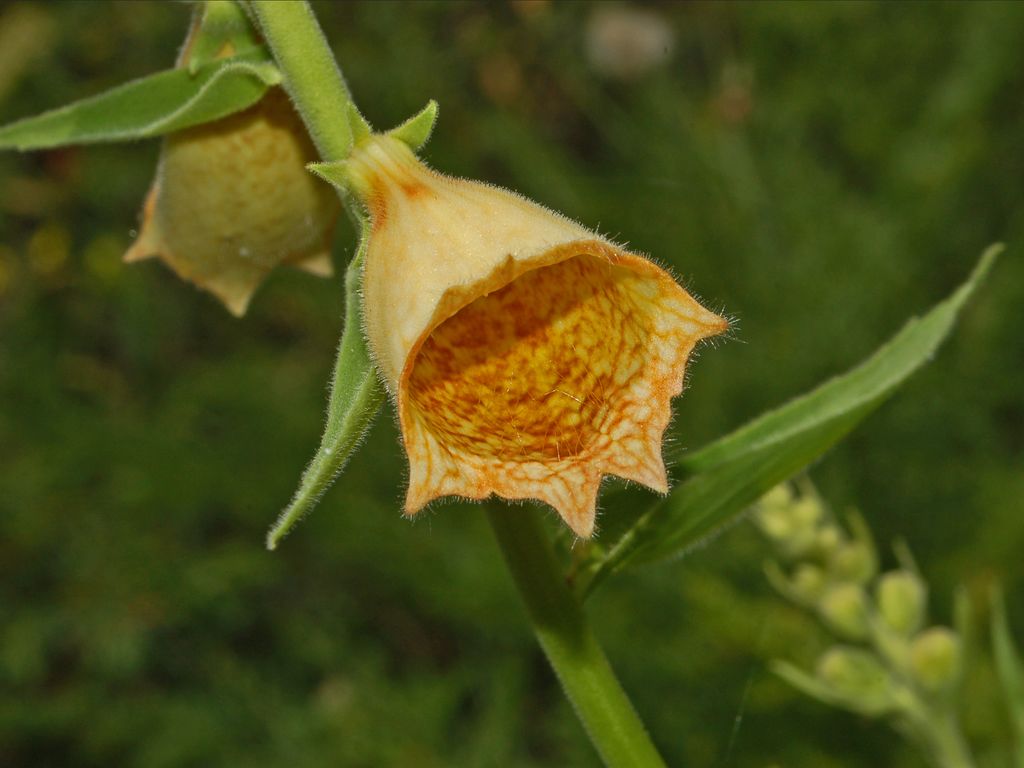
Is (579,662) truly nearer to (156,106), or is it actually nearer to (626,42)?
(156,106)

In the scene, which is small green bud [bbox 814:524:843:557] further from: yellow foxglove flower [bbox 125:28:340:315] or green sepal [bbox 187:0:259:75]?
green sepal [bbox 187:0:259:75]

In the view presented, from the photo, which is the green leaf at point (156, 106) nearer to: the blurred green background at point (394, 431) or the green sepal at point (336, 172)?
the green sepal at point (336, 172)

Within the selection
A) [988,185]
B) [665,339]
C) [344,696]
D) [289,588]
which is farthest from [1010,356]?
[665,339]

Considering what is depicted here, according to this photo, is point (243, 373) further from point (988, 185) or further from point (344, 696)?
point (988, 185)

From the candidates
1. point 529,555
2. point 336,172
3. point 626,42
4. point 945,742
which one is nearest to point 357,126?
point 336,172

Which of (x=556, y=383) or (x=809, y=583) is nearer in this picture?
(x=556, y=383)

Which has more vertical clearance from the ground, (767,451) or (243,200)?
(243,200)

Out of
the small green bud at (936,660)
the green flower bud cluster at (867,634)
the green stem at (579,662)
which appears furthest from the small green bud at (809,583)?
the green stem at (579,662)
